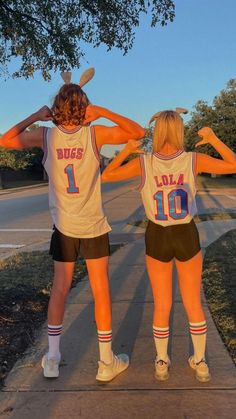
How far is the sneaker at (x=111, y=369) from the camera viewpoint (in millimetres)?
3273

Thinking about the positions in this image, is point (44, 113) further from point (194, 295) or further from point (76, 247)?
point (194, 295)

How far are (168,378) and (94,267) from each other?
91 cm

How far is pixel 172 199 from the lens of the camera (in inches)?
123

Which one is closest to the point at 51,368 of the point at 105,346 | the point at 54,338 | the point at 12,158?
the point at 54,338

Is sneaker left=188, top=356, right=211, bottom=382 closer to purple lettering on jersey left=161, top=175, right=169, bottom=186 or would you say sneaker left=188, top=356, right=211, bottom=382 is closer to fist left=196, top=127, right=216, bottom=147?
purple lettering on jersey left=161, top=175, right=169, bottom=186

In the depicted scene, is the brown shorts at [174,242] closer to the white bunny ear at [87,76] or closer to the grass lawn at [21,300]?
the white bunny ear at [87,76]

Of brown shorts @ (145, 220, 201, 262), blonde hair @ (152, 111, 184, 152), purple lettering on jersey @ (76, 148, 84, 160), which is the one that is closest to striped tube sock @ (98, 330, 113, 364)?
brown shorts @ (145, 220, 201, 262)

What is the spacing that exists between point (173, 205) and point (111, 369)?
1.20 meters

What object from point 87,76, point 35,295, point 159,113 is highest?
point 87,76

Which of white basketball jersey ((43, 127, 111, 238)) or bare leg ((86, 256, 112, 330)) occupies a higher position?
white basketball jersey ((43, 127, 111, 238))

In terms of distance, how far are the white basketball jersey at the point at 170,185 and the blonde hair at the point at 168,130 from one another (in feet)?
0.23

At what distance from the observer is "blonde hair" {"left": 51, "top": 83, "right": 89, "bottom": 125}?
3082 millimetres

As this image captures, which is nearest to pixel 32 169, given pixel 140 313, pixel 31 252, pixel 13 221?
pixel 13 221

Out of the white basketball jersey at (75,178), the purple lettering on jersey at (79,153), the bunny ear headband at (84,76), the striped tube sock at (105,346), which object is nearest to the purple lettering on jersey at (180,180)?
the white basketball jersey at (75,178)
